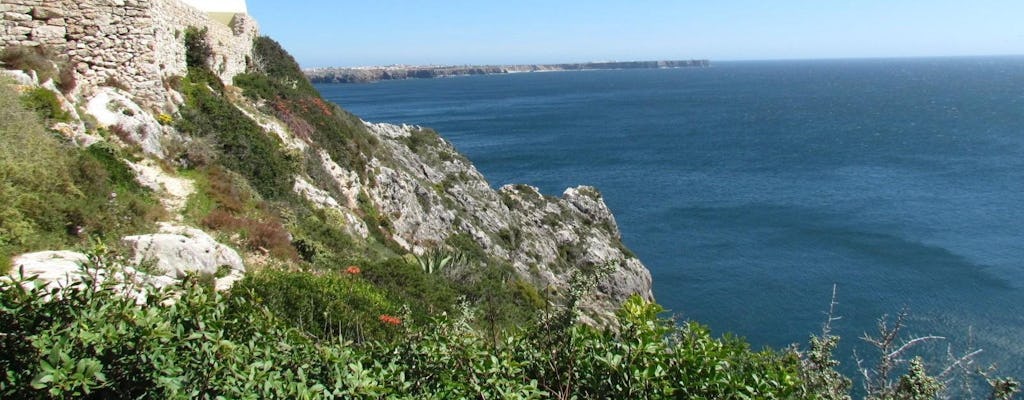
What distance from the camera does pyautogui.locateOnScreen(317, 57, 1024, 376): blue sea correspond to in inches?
1459

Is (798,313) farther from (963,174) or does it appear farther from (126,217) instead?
(963,174)

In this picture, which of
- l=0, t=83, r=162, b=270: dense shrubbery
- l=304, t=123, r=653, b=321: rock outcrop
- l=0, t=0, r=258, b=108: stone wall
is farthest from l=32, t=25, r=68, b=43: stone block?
l=304, t=123, r=653, b=321: rock outcrop

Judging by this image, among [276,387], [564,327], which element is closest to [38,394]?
[276,387]

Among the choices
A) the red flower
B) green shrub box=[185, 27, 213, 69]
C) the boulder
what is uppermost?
green shrub box=[185, 27, 213, 69]

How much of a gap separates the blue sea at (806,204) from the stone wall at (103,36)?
18.3 m

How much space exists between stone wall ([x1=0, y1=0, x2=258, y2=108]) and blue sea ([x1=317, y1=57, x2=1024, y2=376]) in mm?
18311

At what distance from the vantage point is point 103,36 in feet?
51.0

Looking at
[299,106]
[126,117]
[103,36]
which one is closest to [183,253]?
[126,117]

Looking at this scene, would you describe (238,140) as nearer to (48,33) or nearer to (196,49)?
(48,33)

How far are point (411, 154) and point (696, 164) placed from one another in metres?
43.3

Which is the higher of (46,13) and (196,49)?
(46,13)

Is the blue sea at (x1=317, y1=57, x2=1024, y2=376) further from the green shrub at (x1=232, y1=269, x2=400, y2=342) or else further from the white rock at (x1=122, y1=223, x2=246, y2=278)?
the white rock at (x1=122, y1=223, x2=246, y2=278)

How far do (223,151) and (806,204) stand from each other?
51.5 metres

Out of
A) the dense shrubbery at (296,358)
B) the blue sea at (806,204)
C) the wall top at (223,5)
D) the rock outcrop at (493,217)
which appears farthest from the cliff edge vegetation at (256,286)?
the blue sea at (806,204)
